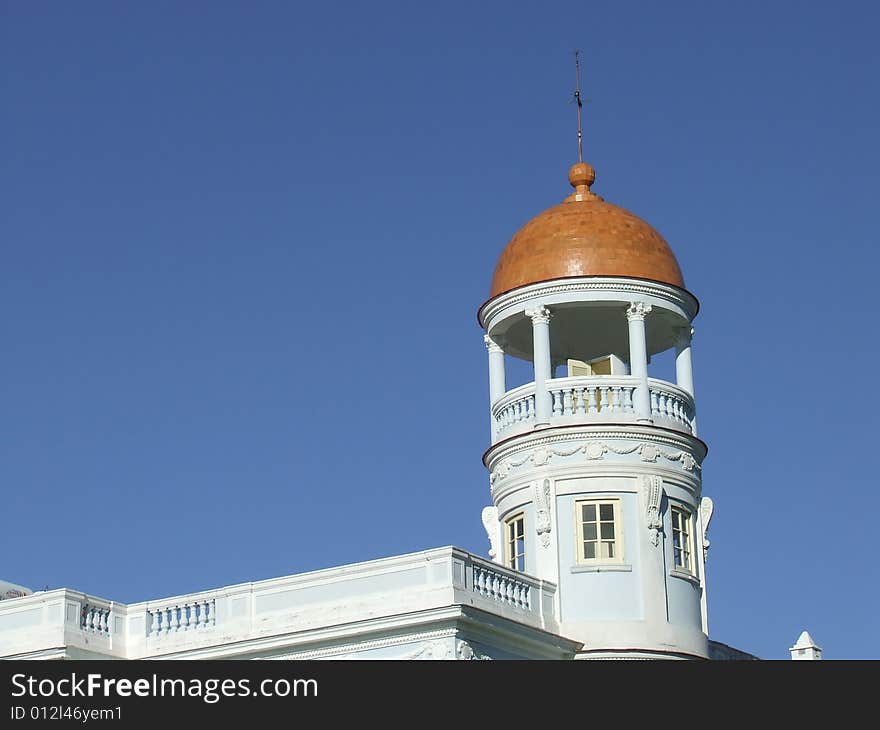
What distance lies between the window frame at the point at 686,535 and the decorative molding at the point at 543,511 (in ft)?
9.27

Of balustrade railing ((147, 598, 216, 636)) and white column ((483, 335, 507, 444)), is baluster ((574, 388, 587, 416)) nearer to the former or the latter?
white column ((483, 335, 507, 444))

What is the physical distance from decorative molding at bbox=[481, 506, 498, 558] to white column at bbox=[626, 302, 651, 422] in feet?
14.5

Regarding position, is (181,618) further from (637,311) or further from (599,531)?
(637,311)

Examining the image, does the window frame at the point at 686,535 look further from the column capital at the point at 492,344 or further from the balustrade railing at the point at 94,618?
the balustrade railing at the point at 94,618

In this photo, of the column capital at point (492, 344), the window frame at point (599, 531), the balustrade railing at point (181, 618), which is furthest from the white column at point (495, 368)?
the balustrade railing at point (181, 618)

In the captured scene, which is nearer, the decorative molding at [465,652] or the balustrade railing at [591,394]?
the decorative molding at [465,652]

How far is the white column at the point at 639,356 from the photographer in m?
48.0

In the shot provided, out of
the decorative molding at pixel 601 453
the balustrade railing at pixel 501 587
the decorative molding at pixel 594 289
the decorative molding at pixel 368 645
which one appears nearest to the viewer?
the decorative molding at pixel 368 645

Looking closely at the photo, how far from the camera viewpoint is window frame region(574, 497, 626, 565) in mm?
46688

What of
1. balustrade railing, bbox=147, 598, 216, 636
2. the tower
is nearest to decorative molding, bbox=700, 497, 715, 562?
the tower
